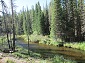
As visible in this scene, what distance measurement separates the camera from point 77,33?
52.8m

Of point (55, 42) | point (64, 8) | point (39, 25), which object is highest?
point (64, 8)

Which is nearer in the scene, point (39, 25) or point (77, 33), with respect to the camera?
point (77, 33)

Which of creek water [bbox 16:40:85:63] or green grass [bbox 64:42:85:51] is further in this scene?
green grass [bbox 64:42:85:51]

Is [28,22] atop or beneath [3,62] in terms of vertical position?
atop

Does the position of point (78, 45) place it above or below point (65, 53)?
above

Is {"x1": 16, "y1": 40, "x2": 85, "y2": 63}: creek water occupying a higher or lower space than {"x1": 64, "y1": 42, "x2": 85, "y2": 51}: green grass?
lower

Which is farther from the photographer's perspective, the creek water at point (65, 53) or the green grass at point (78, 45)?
the green grass at point (78, 45)

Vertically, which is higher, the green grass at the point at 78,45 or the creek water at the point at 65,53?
the green grass at the point at 78,45

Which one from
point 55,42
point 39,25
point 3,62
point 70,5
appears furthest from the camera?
point 39,25

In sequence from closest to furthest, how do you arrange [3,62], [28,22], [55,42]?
1. [3,62]
2. [55,42]
3. [28,22]

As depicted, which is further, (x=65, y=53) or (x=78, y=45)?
(x=78, y=45)

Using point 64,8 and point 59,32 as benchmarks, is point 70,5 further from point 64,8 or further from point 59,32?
point 59,32

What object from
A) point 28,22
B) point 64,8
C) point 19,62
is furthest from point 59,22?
point 28,22

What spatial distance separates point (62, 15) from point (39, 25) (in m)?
19.5
